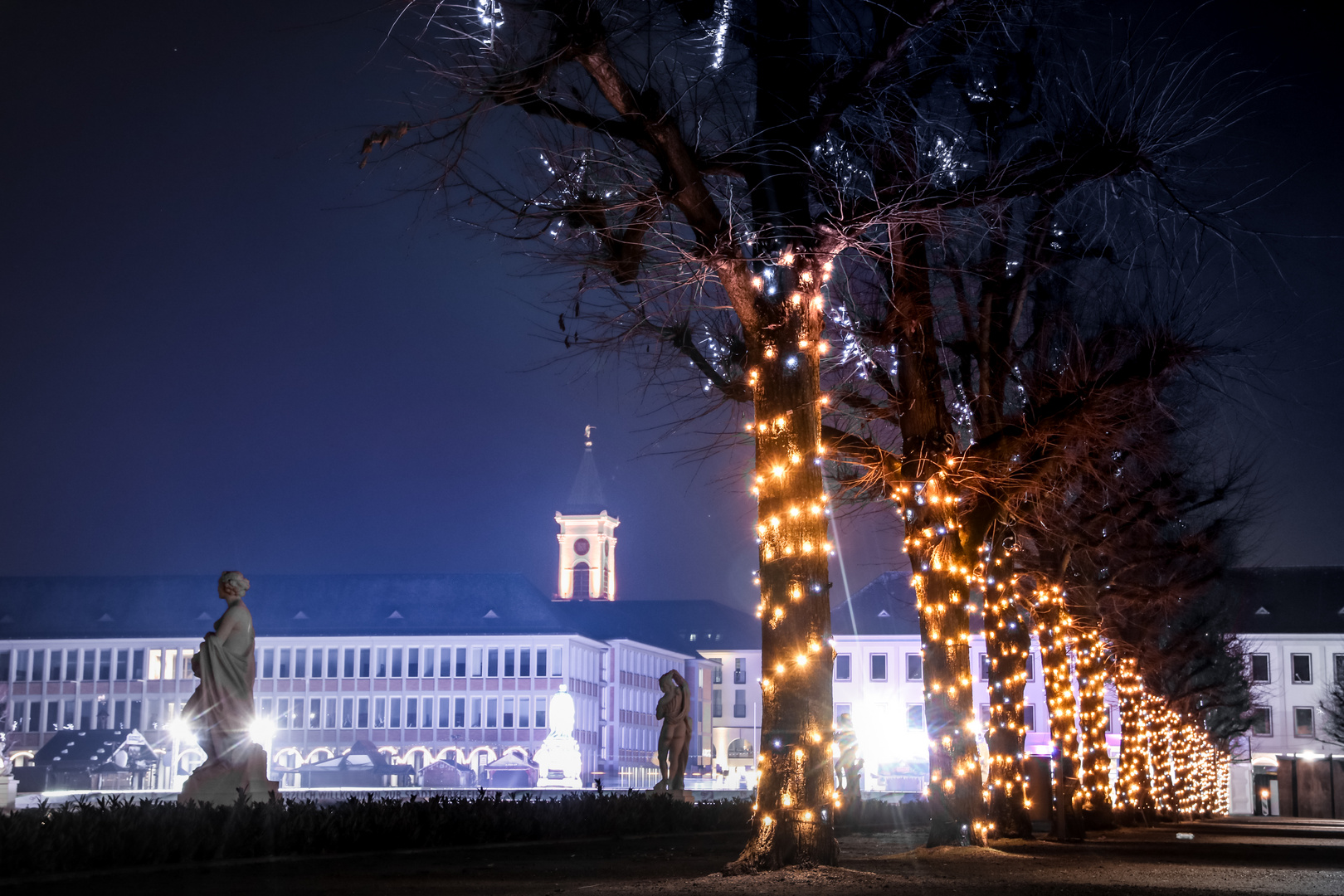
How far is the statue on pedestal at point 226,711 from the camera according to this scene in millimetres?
15203

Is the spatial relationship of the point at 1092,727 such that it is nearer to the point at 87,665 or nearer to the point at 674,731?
the point at 674,731

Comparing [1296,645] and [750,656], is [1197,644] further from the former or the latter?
[750,656]

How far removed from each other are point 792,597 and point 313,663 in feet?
280

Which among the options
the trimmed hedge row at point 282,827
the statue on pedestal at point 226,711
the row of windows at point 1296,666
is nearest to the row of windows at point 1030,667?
the row of windows at point 1296,666

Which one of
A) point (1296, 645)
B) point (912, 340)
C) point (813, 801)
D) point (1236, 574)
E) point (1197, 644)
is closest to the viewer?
point (813, 801)

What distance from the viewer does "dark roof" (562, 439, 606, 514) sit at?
529 ft

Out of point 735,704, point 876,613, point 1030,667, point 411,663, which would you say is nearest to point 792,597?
point 1030,667

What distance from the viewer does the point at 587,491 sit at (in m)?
162

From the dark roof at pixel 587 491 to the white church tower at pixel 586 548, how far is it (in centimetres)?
9

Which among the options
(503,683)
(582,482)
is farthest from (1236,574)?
(582,482)

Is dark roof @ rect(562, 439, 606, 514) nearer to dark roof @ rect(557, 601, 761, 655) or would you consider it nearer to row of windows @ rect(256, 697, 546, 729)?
dark roof @ rect(557, 601, 761, 655)

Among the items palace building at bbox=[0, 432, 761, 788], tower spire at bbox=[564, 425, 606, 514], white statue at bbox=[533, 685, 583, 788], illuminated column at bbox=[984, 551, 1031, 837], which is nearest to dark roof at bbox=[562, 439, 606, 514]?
tower spire at bbox=[564, 425, 606, 514]

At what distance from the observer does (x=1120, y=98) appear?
13.4 meters

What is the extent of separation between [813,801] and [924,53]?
757 cm
